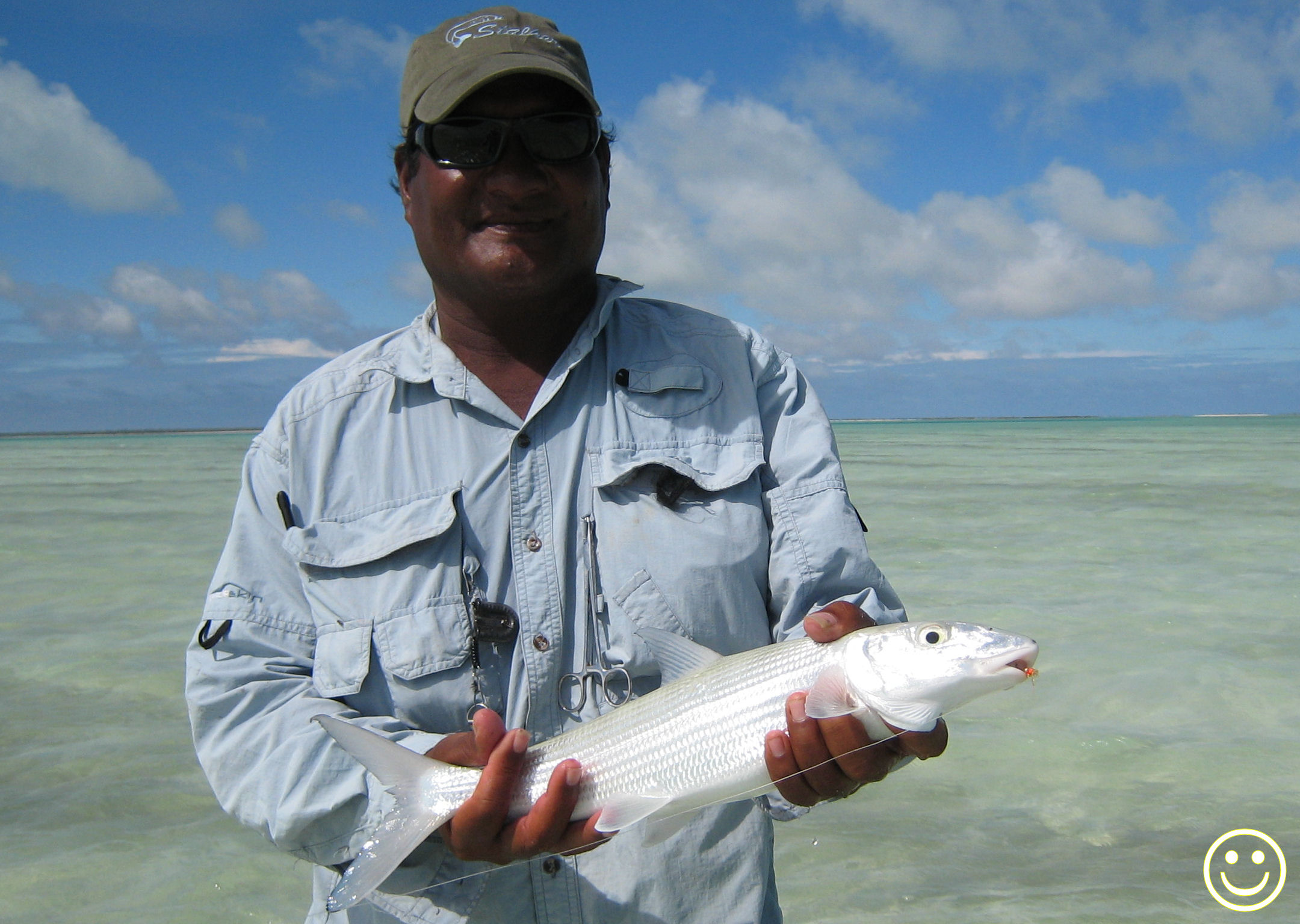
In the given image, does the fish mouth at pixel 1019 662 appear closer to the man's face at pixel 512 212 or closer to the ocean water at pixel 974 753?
the man's face at pixel 512 212

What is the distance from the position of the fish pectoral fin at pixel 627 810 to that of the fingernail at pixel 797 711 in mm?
353

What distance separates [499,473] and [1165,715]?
4.91 m

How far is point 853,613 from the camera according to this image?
229cm

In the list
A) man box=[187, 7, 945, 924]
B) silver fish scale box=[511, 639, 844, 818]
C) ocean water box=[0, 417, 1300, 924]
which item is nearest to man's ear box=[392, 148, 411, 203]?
man box=[187, 7, 945, 924]

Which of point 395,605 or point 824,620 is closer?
point 824,620

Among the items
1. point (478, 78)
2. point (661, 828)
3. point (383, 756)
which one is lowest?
point (661, 828)

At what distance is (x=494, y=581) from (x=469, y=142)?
115cm

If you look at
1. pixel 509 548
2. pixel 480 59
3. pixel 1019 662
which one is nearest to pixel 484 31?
pixel 480 59

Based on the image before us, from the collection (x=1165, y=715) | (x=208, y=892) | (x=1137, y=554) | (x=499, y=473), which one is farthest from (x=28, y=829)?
(x=1137, y=554)

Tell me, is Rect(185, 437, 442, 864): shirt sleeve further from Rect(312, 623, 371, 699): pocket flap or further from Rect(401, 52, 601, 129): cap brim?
Rect(401, 52, 601, 129): cap brim

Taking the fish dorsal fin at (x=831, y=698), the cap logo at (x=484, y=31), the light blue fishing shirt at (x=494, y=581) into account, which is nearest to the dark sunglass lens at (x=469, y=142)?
the cap logo at (x=484, y=31)

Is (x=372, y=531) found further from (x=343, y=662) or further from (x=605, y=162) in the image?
(x=605, y=162)

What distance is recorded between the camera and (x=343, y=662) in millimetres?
2371

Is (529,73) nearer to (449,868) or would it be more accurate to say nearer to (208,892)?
(449,868)
